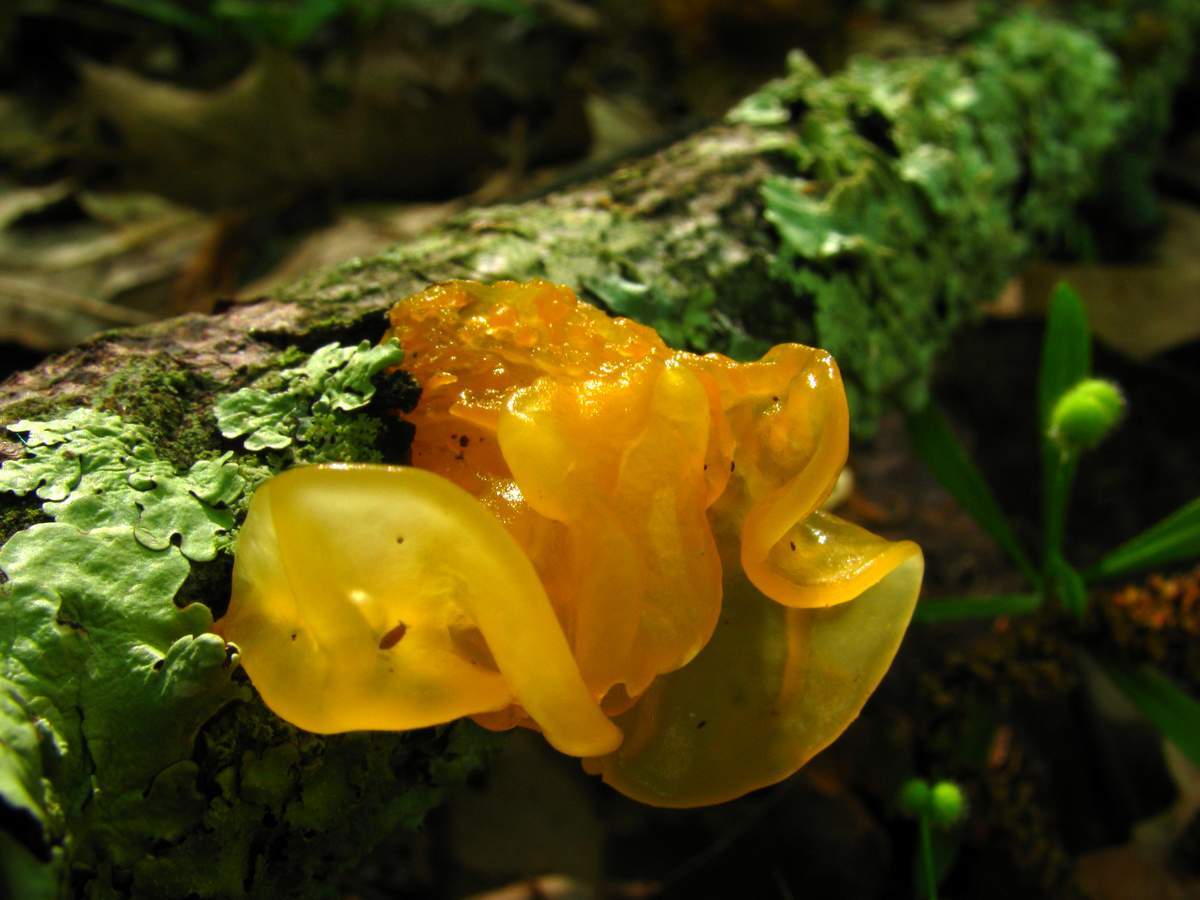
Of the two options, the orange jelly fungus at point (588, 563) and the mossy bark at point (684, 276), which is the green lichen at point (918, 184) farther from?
the orange jelly fungus at point (588, 563)

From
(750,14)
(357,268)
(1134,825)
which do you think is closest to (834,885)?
(1134,825)

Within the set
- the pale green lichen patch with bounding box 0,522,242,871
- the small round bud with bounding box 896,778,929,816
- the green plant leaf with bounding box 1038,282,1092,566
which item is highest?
the pale green lichen patch with bounding box 0,522,242,871

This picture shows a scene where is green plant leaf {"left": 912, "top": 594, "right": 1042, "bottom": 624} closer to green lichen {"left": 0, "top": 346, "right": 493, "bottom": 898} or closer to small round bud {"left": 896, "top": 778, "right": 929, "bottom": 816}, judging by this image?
small round bud {"left": 896, "top": 778, "right": 929, "bottom": 816}

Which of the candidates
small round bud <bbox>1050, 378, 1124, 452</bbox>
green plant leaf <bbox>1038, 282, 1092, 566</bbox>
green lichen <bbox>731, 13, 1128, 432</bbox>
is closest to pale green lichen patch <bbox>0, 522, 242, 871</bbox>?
green lichen <bbox>731, 13, 1128, 432</bbox>

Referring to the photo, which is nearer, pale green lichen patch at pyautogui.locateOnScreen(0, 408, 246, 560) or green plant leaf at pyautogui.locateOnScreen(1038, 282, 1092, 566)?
pale green lichen patch at pyautogui.locateOnScreen(0, 408, 246, 560)

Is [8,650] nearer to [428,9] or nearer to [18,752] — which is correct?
[18,752]

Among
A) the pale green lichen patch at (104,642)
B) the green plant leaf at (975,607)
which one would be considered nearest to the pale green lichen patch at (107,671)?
the pale green lichen patch at (104,642)

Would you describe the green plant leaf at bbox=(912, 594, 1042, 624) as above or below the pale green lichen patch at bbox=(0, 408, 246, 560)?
below
